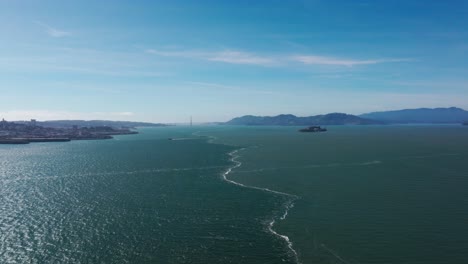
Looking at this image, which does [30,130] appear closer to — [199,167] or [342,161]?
[199,167]

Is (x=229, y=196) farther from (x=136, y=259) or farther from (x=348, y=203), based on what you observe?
(x=136, y=259)

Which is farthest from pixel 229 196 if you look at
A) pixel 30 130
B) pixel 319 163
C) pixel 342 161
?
pixel 30 130

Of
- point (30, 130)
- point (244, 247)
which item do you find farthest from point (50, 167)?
point (30, 130)

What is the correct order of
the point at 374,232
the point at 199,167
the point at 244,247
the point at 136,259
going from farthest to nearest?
the point at 199,167, the point at 374,232, the point at 244,247, the point at 136,259

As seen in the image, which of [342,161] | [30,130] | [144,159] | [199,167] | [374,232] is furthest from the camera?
[30,130]

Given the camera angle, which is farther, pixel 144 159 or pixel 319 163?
pixel 144 159

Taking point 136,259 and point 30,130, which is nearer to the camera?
point 136,259

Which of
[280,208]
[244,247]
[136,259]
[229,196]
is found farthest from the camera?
[229,196]

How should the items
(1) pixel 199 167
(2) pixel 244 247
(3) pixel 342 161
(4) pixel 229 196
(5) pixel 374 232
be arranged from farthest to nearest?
(3) pixel 342 161
(1) pixel 199 167
(4) pixel 229 196
(5) pixel 374 232
(2) pixel 244 247
